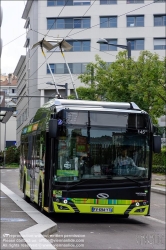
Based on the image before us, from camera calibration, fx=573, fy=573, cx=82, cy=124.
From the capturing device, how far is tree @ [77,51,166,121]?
26.5 metres

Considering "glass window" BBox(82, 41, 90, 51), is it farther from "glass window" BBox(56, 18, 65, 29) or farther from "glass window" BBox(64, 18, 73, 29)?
"glass window" BBox(56, 18, 65, 29)

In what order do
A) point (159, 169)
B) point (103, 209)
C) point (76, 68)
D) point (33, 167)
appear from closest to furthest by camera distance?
point (103, 209) → point (33, 167) → point (159, 169) → point (76, 68)

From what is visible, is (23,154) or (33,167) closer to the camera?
(33,167)

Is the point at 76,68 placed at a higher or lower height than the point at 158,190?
higher

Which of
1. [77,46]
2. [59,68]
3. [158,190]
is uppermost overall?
[77,46]

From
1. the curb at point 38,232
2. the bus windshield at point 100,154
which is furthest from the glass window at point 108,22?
the curb at point 38,232

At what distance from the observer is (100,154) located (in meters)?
13.5

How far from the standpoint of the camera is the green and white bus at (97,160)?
528 inches

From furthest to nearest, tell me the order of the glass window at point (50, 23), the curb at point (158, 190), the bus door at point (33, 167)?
the glass window at point (50, 23)
the curb at point (158, 190)
the bus door at point (33, 167)

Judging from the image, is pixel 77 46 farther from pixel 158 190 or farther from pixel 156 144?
pixel 156 144

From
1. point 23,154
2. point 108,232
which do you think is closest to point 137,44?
point 23,154

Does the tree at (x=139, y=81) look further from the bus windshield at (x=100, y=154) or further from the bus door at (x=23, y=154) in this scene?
the bus windshield at (x=100, y=154)

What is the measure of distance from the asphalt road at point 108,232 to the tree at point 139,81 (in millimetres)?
10768

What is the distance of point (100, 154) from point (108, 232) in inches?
81.3
